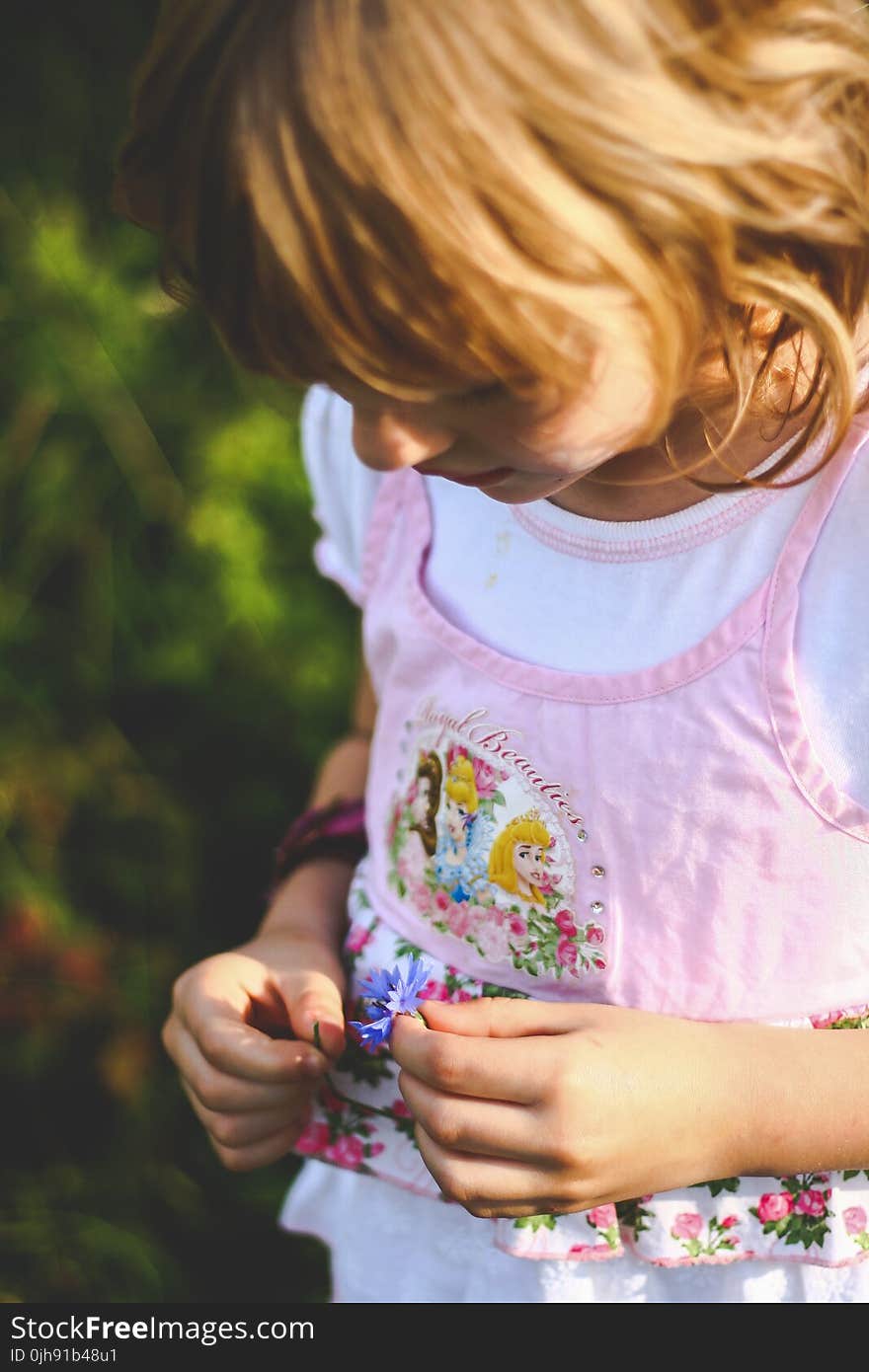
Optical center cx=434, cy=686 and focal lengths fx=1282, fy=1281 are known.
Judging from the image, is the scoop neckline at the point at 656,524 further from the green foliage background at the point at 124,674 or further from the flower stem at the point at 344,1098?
the green foliage background at the point at 124,674

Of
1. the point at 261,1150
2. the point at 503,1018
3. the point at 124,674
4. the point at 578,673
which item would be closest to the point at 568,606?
the point at 578,673

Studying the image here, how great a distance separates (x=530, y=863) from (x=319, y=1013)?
A: 0.71 ft

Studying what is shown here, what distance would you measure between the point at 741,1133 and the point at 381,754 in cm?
42

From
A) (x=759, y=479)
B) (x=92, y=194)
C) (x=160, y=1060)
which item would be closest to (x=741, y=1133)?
(x=759, y=479)

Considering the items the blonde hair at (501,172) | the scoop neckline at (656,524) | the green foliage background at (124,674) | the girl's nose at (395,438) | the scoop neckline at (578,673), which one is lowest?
the green foliage background at (124,674)

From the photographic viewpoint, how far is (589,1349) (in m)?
1.01

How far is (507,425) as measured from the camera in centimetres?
70

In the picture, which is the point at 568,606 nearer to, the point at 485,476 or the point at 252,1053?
the point at 485,476

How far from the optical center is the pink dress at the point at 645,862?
0.84m

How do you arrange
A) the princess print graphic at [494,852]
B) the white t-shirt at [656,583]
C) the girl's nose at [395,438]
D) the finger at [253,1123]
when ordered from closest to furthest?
the girl's nose at [395,438], the white t-shirt at [656,583], the princess print graphic at [494,852], the finger at [253,1123]

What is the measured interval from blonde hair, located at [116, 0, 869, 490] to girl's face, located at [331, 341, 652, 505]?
15 mm

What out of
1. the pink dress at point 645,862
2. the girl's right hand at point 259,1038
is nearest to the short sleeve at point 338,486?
the pink dress at point 645,862

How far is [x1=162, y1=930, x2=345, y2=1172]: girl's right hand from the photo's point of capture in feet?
3.26

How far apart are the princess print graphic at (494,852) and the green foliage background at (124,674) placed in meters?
0.85
